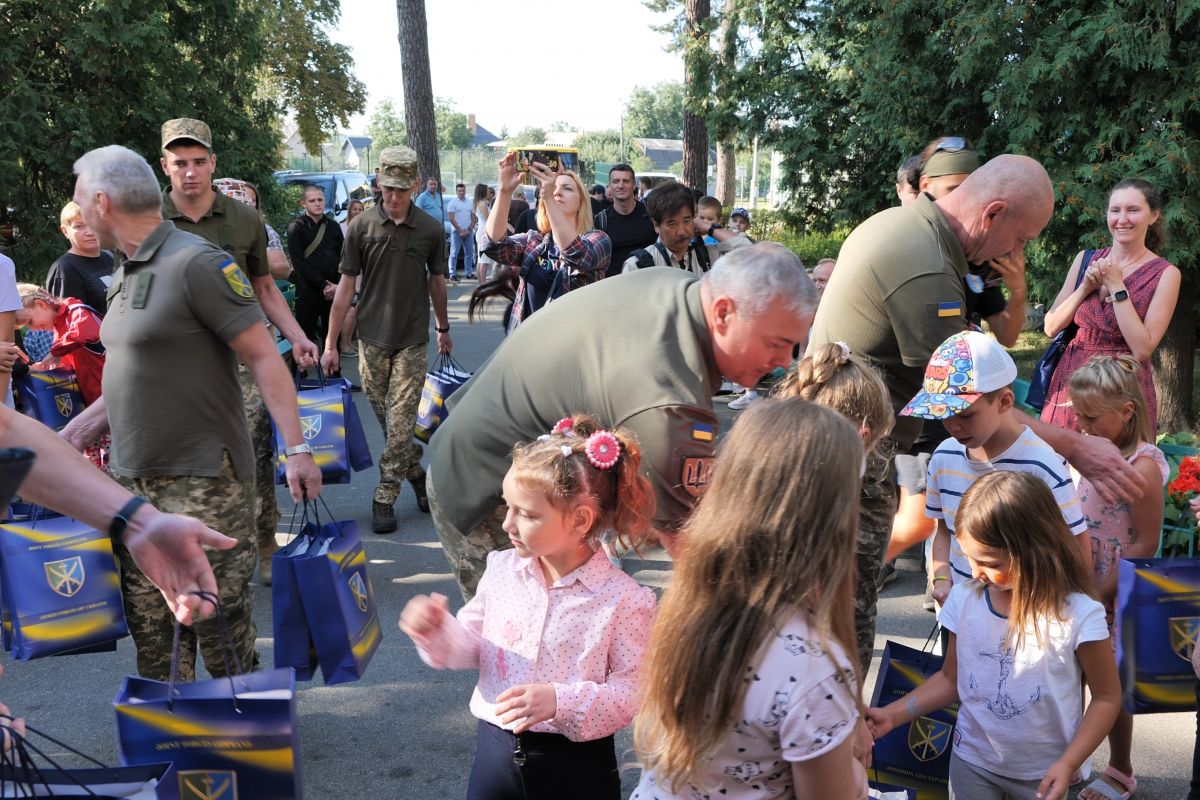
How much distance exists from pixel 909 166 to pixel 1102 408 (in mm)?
2694

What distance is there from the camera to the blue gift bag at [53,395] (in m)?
5.75

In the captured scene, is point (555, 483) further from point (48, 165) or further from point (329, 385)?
point (48, 165)

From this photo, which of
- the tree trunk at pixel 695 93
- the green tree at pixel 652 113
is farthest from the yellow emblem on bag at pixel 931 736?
the green tree at pixel 652 113

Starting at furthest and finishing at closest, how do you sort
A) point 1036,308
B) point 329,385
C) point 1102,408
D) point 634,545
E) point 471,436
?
point 1036,308 → point 329,385 → point 1102,408 → point 471,436 → point 634,545

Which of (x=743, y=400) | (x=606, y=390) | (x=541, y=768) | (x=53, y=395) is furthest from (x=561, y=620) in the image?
(x=743, y=400)

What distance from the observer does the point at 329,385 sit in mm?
6008

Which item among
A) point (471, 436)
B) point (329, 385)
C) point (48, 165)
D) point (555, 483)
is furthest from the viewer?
point (48, 165)

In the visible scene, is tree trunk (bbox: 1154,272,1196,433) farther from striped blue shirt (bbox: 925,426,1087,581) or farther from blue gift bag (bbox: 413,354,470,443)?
striped blue shirt (bbox: 925,426,1087,581)

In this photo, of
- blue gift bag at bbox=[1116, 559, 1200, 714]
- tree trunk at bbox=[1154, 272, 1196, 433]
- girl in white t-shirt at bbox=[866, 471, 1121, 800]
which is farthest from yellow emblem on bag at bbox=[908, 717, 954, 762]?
tree trunk at bbox=[1154, 272, 1196, 433]

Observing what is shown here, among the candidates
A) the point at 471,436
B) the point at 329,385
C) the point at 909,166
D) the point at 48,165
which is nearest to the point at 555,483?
the point at 471,436

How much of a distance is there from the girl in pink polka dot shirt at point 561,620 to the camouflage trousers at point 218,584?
1456 millimetres

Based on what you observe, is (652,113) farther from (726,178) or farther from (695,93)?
(695,93)

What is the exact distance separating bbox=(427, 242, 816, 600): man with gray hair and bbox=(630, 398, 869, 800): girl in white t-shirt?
21.3 inches

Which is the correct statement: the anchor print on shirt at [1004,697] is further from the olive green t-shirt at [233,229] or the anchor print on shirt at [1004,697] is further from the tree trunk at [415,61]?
the tree trunk at [415,61]
